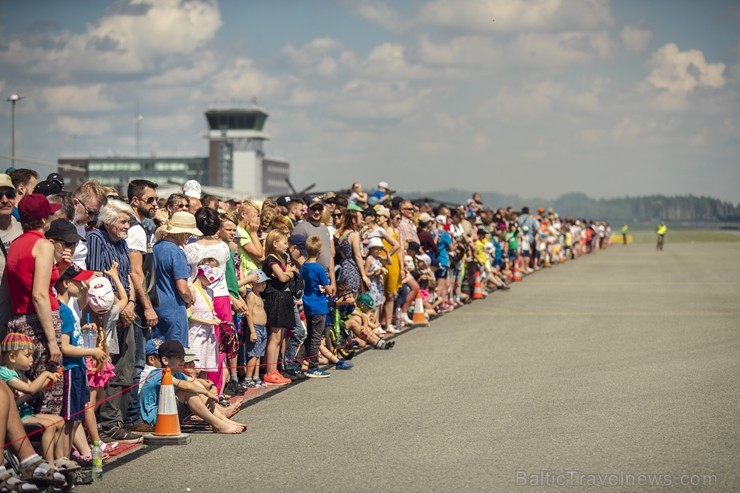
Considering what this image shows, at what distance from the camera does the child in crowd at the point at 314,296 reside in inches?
530

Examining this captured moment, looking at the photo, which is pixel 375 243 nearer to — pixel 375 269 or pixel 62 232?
pixel 375 269

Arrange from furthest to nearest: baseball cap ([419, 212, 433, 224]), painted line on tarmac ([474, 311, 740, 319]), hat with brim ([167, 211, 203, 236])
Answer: baseball cap ([419, 212, 433, 224]), painted line on tarmac ([474, 311, 740, 319]), hat with brim ([167, 211, 203, 236])

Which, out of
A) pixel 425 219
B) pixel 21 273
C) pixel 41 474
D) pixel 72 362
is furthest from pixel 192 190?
pixel 425 219

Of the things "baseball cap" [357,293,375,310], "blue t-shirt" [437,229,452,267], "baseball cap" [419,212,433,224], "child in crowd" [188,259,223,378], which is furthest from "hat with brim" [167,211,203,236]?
"blue t-shirt" [437,229,452,267]

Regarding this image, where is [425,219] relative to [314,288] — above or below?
above

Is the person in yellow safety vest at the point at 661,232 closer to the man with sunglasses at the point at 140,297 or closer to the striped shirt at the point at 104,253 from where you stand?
the man with sunglasses at the point at 140,297

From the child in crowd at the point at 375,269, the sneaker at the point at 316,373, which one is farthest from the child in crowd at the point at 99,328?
the child in crowd at the point at 375,269

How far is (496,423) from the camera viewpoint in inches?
384

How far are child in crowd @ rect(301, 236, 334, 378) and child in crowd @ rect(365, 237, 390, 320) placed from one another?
3.17m

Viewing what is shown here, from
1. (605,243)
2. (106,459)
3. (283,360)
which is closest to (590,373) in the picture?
(283,360)

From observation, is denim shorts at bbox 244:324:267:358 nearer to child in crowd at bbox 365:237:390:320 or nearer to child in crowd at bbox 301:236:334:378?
child in crowd at bbox 301:236:334:378

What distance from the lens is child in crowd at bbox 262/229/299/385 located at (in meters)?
12.5

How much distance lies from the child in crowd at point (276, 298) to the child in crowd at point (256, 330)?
116 mm

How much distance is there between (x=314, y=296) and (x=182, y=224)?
3.67 m
